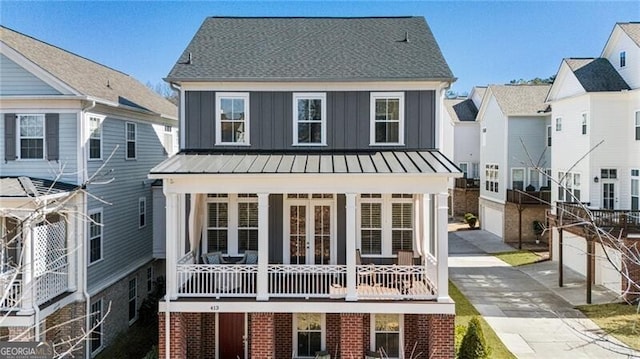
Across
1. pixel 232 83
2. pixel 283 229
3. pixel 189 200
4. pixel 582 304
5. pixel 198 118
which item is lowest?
pixel 582 304

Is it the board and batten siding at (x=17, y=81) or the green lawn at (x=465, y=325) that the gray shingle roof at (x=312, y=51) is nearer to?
the board and batten siding at (x=17, y=81)

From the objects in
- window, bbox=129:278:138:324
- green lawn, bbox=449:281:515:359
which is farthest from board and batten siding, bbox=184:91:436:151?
window, bbox=129:278:138:324

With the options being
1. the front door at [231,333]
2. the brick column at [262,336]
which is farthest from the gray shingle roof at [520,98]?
the brick column at [262,336]

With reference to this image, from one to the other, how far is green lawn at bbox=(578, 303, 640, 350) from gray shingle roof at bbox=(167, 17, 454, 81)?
30.8 feet

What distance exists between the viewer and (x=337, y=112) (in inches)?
577

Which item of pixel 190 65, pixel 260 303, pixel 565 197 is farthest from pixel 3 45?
pixel 565 197

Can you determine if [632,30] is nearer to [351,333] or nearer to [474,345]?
[474,345]

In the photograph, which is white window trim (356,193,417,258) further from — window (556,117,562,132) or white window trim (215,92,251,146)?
window (556,117,562,132)

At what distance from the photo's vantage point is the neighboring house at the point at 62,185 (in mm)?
12648

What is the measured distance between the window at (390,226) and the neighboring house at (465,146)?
25.3 m

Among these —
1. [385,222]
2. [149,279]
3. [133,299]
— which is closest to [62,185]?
[133,299]

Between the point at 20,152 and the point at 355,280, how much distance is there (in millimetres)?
→ 10903

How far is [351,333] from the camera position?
11953 mm

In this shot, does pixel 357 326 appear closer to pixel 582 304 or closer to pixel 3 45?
pixel 582 304
